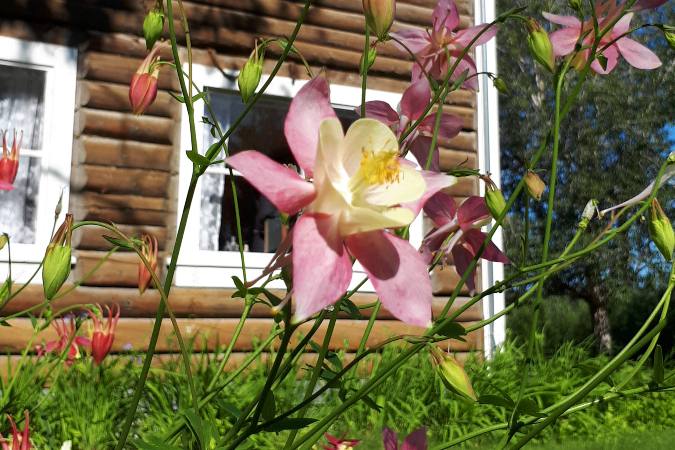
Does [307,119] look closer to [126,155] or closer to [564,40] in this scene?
[564,40]

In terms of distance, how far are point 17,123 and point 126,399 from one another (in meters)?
2.13

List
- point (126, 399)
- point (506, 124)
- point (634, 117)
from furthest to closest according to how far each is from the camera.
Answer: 1. point (506, 124)
2. point (634, 117)
3. point (126, 399)

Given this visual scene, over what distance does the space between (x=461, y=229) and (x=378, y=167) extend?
1.01ft

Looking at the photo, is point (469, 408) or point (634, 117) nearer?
point (469, 408)

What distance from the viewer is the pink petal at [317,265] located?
0.53 m

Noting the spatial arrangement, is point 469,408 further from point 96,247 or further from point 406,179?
point 406,179

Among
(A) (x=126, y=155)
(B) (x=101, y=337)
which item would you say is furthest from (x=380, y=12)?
(A) (x=126, y=155)

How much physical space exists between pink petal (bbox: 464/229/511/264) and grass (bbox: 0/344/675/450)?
1.74 meters

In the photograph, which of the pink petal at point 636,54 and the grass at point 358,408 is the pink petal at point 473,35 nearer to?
the pink petal at point 636,54

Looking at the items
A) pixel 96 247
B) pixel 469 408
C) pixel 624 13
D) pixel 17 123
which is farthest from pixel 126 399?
pixel 624 13

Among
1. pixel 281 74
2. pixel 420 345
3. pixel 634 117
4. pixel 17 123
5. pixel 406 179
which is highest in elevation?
pixel 634 117

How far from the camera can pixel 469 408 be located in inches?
149

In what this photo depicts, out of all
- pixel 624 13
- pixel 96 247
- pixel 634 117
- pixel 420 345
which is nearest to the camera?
pixel 420 345

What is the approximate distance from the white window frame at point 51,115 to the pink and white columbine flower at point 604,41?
3647 millimetres
